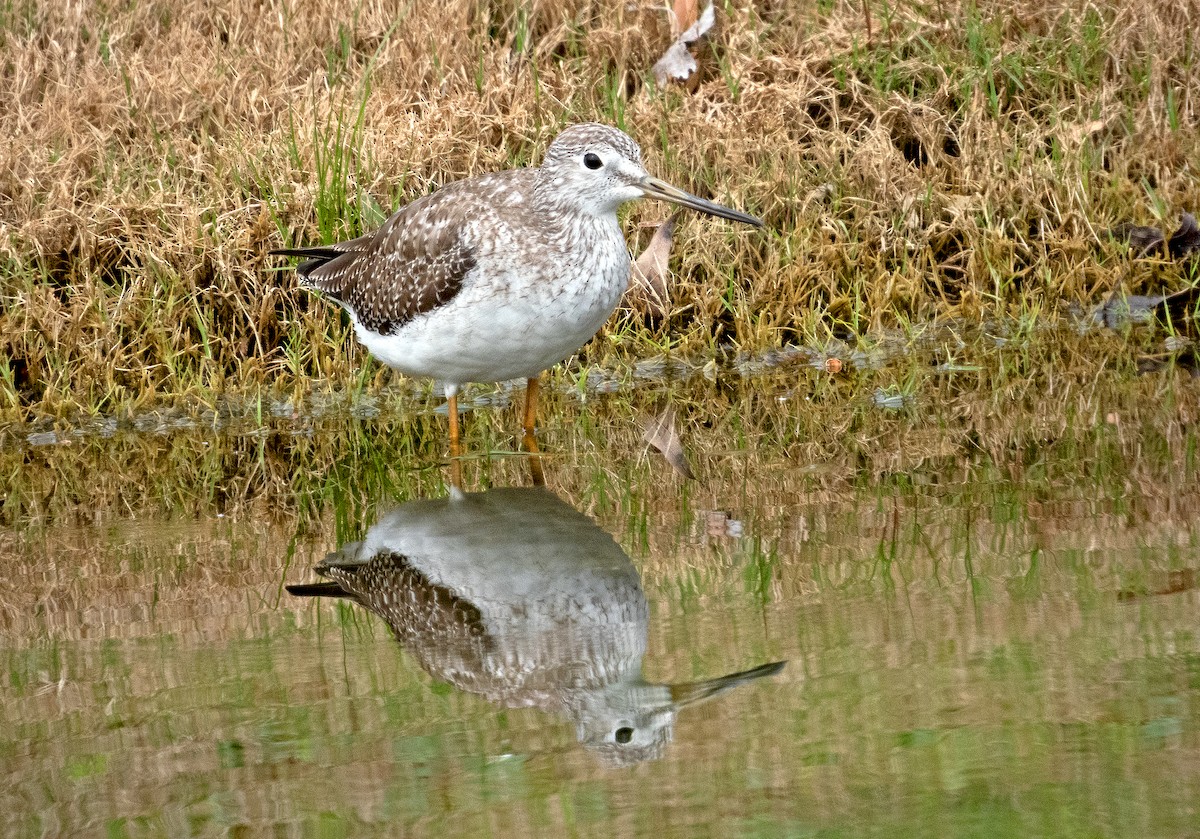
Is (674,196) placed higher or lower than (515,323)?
higher

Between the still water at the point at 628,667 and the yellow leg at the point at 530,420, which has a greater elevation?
the yellow leg at the point at 530,420

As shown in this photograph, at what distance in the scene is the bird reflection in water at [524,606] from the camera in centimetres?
398

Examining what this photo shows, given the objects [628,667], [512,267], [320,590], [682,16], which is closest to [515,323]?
[512,267]

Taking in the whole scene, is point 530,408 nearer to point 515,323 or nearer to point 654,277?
point 515,323

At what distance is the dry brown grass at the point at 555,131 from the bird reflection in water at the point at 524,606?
2353 millimetres

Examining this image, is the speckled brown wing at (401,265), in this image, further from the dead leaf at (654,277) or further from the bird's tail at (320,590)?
the bird's tail at (320,590)

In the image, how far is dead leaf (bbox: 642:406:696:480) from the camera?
6.28 m

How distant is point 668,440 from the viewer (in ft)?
22.0

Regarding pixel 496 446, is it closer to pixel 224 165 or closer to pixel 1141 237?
pixel 224 165

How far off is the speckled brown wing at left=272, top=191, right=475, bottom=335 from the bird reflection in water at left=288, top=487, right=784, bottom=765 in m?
0.99

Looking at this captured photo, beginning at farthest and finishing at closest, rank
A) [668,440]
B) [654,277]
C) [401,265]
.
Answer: [654,277], [401,265], [668,440]

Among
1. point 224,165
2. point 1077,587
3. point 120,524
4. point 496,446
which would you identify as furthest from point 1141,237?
point 120,524

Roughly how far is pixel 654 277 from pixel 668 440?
1565mm

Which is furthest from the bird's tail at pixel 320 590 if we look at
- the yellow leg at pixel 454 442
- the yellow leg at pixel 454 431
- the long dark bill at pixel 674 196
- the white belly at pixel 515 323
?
the long dark bill at pixel 674 196
